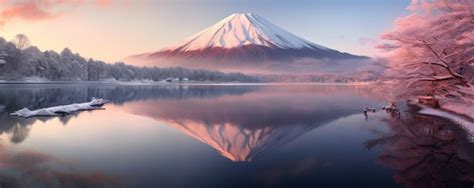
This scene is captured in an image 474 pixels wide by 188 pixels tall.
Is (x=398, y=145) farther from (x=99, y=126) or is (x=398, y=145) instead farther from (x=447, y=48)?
(x=99, y=126)

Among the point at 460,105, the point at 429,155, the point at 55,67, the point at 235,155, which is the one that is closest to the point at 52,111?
the point at 235,155

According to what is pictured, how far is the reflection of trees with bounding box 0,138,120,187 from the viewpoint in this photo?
27.6ft

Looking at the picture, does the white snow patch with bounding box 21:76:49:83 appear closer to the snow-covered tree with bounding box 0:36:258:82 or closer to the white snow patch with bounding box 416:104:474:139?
the snow-covered tree with bounding box 0:36:258:82

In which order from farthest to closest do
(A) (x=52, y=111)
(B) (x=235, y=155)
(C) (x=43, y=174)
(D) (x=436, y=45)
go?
(A) (x=52, y=111) → (D) (x=436, y=45) → (B) (x=235, y=155) → (C) (x=43, y=174)

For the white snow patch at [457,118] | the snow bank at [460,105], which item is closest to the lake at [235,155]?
the white snow patch at [457,118]

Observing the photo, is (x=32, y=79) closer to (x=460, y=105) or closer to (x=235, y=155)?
(x=235, y=155)

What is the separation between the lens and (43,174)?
30.0 feet

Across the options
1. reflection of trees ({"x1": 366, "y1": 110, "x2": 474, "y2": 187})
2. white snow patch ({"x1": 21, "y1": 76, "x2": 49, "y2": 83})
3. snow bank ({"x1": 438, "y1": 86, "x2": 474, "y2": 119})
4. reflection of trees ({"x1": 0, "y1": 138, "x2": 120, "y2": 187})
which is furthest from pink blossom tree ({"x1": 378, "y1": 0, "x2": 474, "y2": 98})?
white snow patch ({"x1": 21, "y1": 76, "x2": 49, "y2": 83})

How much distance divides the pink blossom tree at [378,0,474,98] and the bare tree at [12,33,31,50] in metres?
77.1

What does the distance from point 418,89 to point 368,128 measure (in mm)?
10595

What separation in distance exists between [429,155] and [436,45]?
11.3 m

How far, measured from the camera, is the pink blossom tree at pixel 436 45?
19562 mm

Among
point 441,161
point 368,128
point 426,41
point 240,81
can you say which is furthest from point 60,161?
point 240,81

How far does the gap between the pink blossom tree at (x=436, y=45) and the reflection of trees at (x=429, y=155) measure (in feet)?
12.1
